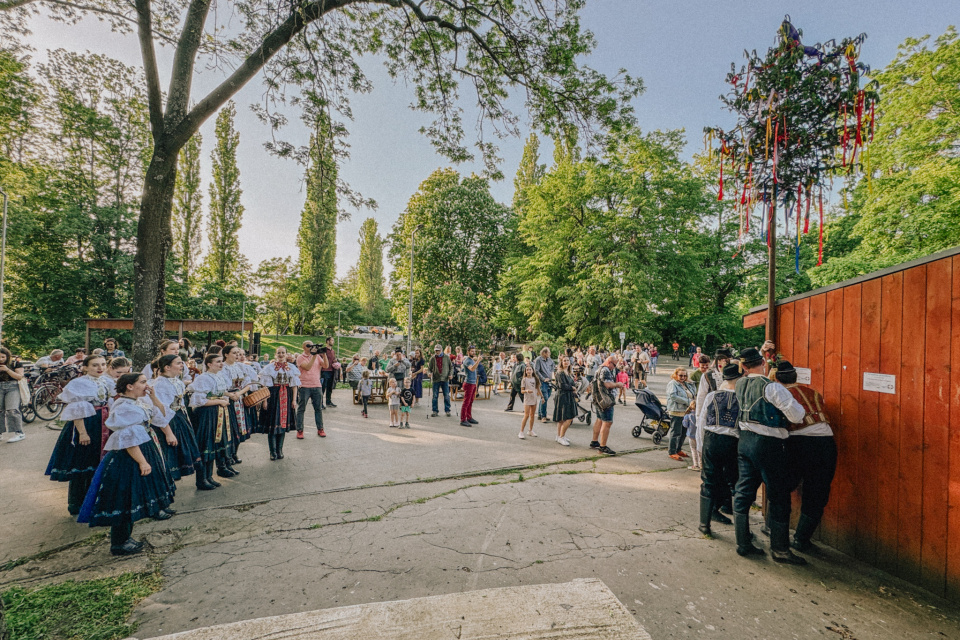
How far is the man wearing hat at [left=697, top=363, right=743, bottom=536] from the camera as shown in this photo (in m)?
3.84

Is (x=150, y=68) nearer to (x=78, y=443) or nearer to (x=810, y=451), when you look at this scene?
(x=78, y=443)

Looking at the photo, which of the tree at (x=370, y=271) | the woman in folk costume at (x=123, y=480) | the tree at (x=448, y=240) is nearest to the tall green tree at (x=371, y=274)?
the tree at (x=370, y=271)

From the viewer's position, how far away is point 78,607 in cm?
271

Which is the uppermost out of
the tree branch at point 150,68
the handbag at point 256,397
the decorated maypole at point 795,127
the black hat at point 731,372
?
Result: the tree branch at point 150,68

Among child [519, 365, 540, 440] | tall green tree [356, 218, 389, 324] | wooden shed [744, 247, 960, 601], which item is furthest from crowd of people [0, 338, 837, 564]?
tall green tree [356, 218, 389, 324]

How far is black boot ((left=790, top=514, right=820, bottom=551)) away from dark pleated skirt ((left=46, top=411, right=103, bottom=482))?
7151mm

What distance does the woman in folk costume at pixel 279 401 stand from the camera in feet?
20.6

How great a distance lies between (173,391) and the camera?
459 cm

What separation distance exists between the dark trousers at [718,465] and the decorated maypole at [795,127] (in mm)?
1569

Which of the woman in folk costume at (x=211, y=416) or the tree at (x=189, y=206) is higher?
the tree at (x=189, y=206)

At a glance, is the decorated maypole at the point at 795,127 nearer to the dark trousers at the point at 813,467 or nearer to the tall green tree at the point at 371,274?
the dark trousers at the point at 813,467

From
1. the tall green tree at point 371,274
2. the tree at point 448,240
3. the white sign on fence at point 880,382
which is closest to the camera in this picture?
the white sign on fence at point 880,382

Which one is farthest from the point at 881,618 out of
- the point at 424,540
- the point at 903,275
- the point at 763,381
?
the point at 424,540

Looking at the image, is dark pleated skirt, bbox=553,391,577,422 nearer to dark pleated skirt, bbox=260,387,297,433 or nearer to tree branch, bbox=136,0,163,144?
dark pleated skirt, bbox=260,387,297,433
